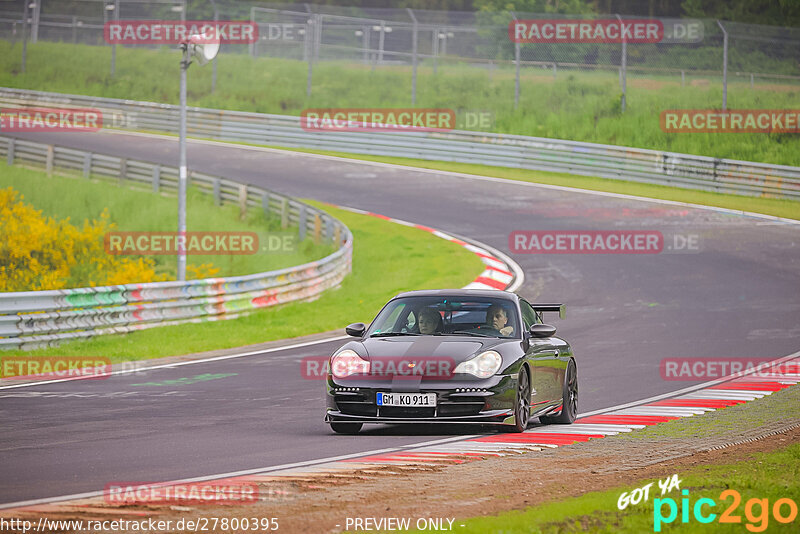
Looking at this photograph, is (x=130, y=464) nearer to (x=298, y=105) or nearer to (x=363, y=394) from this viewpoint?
(x=363, y=394)

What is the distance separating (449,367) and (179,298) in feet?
35.7

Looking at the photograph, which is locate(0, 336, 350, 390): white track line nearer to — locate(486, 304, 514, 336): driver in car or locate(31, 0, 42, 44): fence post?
locate(486, 304, 514, 336): driver in car

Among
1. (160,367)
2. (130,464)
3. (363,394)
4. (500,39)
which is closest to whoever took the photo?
(130,464)

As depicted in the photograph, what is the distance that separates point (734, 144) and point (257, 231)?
1659 cm

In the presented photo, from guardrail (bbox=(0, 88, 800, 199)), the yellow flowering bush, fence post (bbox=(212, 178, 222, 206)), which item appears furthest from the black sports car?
guardrail (bbox=(0, 88, 800, 199))

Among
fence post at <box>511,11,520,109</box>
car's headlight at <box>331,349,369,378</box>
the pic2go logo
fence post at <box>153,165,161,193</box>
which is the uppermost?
fence post at <box>511,11,520,109</box>

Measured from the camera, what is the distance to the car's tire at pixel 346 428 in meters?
10.6

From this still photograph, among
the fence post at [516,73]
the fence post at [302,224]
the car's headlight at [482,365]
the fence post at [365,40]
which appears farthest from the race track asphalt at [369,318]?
the fence post at [516,73]

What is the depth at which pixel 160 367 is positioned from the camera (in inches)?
647

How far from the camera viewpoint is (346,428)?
1067 centimetres

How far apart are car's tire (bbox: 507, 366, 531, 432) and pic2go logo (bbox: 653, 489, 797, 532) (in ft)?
11.1

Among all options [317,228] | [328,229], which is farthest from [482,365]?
[317,228]

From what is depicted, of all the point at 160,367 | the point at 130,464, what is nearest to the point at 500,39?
the point at 160,367

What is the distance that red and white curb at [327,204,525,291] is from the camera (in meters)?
23.5
